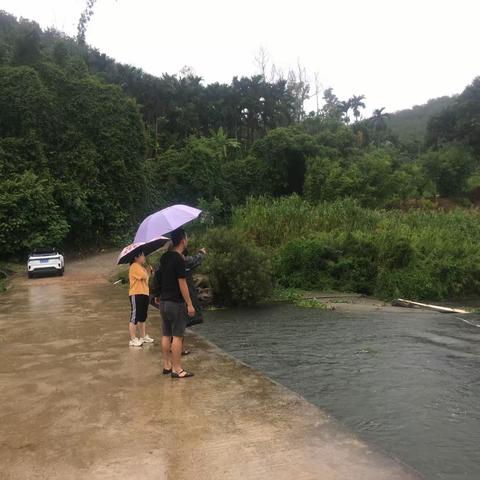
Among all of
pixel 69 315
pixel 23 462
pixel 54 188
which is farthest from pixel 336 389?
pixel 54 188

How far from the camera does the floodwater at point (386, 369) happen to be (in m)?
4.61

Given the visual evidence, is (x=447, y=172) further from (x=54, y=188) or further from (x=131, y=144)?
(x=54, y=188)

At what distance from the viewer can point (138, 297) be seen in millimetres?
8156

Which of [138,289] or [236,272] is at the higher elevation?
[138,289]

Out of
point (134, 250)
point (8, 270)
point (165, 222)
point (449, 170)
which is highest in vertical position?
point (449, 170)

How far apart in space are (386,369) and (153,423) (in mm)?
3348

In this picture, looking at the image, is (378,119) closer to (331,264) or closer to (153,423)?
(331,264)

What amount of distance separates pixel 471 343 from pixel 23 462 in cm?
707

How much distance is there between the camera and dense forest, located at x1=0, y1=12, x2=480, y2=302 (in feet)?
94.0

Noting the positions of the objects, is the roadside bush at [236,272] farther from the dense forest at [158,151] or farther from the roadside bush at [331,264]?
the dense forest at [158,151]

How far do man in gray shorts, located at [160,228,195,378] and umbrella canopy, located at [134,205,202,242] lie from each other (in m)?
0.12

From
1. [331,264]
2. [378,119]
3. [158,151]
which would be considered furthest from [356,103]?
[331,264]

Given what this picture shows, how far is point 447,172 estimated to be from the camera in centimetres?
4622

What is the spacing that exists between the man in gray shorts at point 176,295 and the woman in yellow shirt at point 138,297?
6.19 ft
